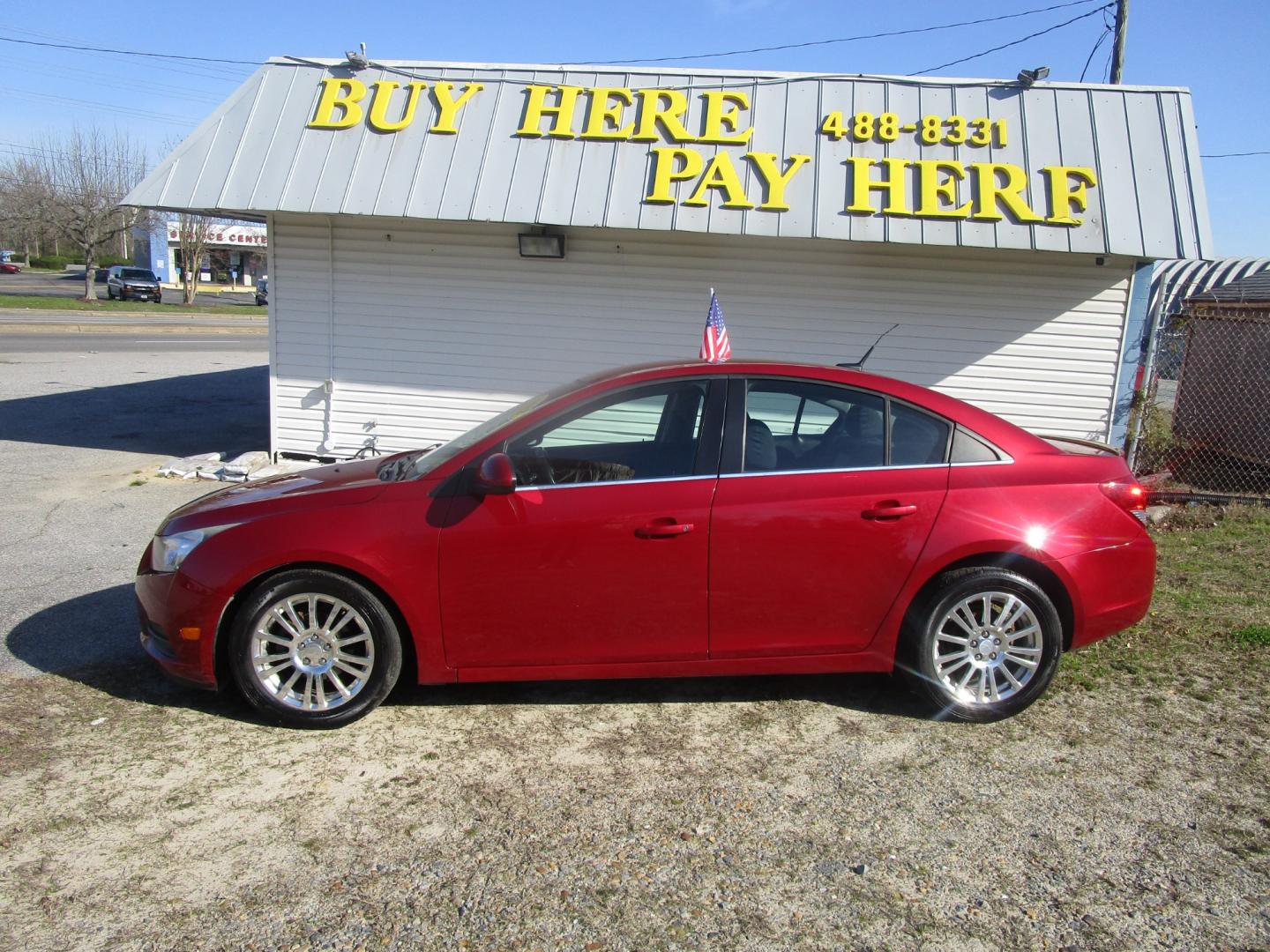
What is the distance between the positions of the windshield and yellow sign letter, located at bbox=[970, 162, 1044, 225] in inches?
214

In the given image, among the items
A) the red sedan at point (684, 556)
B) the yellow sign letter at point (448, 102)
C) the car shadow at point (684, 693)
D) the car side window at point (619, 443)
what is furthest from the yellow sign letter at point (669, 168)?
the car shadow at point (684, 693)

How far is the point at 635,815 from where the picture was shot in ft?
12.1

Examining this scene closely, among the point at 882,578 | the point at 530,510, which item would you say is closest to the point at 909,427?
the point at 882,578

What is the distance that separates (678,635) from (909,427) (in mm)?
1441

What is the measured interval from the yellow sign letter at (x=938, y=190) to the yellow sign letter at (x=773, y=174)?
104 cm

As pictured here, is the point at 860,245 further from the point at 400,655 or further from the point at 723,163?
the point at 400,655

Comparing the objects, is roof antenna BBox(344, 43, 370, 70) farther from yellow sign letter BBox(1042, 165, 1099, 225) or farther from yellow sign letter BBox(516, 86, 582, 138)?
yellow sign letter BBox(1042, 165, 1099, 225)

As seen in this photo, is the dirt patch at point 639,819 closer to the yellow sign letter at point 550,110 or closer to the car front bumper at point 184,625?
the car front bumper at point 184,625

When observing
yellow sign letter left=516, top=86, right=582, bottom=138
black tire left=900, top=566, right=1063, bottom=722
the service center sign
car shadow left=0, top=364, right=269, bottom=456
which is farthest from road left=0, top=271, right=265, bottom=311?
black tire left=900, top=566, right=1063, bottom=722

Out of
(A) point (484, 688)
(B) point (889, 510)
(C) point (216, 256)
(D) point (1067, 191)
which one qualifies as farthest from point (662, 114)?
(C) point (216, 256)

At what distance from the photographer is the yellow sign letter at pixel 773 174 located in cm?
881

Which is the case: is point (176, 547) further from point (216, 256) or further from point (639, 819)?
point (216, 256)

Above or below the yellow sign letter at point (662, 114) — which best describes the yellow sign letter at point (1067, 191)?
below

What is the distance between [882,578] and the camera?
443cm
